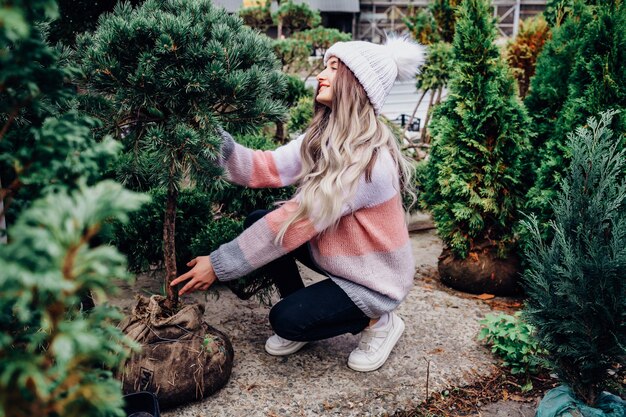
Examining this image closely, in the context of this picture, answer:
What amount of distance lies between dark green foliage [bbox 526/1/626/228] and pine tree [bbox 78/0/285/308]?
191cm

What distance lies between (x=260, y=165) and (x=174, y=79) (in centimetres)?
93

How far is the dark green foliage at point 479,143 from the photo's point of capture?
3.46m

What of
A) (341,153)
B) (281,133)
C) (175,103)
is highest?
(175,103)

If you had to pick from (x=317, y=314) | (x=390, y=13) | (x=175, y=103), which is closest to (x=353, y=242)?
(x=317, y=314)

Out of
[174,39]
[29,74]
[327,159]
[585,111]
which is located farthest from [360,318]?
[29,74]

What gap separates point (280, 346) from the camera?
280 cm

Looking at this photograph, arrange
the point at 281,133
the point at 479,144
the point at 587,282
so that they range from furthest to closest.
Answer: the point at 281,133
the point at 479,144
the point at 587,282

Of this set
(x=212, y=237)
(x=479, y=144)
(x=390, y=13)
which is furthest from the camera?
(x=390, y=13)

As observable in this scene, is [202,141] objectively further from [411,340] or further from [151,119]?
[411,340]

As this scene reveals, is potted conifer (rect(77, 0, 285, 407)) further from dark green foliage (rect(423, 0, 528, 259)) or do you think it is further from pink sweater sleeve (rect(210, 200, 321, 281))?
dark green foliage (rect(423, 0, 528, 259))

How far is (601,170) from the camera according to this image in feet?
7.16

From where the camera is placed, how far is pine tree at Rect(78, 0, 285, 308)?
1.91m

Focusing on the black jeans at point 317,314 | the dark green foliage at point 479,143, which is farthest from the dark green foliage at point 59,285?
the dark green foliage at point 479,143

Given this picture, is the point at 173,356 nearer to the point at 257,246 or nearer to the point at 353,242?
the point at 257,246
